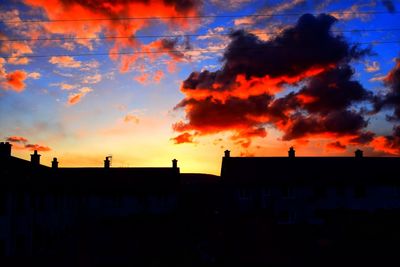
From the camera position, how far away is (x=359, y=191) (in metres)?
40.0

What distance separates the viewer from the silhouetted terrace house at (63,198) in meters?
23.5

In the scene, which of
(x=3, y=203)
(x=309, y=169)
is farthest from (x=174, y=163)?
(x=3, y=203)

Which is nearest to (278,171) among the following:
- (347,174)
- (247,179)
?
(247,179)

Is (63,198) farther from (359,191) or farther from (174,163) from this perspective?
(359,191)

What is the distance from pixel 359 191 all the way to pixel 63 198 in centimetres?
2755

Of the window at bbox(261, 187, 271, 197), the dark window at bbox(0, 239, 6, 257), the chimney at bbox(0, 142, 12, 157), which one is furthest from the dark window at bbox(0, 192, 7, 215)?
the window at bbox(261, 187, 271, 197)

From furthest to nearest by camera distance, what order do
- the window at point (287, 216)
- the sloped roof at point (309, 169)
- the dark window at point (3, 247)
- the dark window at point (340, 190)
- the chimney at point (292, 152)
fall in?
the chimney at point (292, 152) < the sloped roof at point (309, 169) < the dark window at point (340, 190) < the window at point (287, 216) < the dark window at point (3, 247)

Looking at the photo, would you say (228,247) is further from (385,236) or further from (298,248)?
(385,236)

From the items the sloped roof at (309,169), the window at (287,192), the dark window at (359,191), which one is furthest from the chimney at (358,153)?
the window at (287,192)

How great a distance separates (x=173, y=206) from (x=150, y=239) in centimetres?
2052

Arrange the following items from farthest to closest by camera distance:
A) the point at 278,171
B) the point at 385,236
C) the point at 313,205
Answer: the point at 278,171
the point at 313,205
the point at 385,236

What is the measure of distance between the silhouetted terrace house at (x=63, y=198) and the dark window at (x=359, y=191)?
21359mm

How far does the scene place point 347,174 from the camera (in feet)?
136

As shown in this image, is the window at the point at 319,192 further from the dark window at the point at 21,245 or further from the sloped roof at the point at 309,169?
the dark window at the point at 21,245
